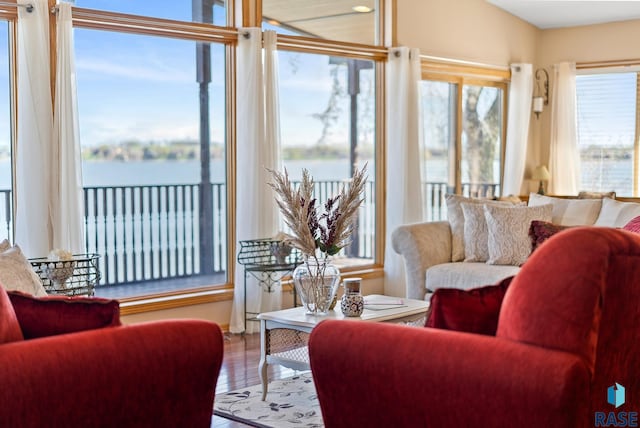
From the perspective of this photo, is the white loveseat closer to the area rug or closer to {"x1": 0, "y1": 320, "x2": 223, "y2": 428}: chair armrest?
the area rug

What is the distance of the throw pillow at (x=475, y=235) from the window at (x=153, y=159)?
1.76 metres

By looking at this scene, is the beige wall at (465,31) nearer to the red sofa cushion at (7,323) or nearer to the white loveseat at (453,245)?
the white loveseat at (453,245)

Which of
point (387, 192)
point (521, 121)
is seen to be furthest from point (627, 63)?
point (387, 192)

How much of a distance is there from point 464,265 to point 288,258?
48.4 inches

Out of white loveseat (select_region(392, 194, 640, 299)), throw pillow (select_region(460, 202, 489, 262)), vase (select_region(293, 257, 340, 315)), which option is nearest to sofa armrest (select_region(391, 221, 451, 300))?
white loveseat (select_region(392, 194, 640, 299))

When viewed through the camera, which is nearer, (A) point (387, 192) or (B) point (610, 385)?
(B) point (610, 385)

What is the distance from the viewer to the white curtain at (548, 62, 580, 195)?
850cm

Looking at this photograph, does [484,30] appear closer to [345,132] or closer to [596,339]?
[345,132]

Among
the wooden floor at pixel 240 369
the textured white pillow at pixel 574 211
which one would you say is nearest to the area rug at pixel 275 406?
the wooden floor at pixel 240 369

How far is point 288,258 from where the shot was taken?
5.87m

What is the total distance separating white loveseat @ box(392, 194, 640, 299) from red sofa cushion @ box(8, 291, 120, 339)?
345 centimetres

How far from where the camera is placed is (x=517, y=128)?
27.4 ft

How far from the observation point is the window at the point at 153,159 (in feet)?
20.6

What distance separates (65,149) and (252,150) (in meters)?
1.38
